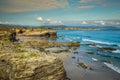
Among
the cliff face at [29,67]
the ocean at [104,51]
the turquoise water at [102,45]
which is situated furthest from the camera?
the turquoise water at [102,45]

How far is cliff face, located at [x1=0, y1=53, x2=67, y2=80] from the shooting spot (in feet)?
54.4

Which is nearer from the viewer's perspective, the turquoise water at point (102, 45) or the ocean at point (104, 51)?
the ocean at point (104, 51)

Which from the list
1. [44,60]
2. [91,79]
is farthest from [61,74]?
[91,79]

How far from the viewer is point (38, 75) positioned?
673 inches

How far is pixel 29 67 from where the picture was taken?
1666cm

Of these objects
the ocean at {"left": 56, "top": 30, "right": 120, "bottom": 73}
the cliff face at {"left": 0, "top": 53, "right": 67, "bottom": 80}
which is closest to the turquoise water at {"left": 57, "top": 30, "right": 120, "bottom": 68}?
the ocean at {"left": 56, "top": 30, "right": 120, "bottom": 73}

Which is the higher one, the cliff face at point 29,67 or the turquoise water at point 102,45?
the cliff face at point 29,67

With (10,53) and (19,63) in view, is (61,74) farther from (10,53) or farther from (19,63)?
(10,53)

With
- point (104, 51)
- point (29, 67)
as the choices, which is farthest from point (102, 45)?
point (29, 67)

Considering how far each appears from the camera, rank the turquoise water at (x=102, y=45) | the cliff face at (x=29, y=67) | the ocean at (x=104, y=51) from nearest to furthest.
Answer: the cliff face at (x=29, y=67) < the ocean at (x=104, y=51) < the turquoise water at (x=102, y=45)

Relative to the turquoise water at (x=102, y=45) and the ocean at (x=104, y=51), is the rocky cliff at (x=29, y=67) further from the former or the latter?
the turquoise water at (x=102, y=45)

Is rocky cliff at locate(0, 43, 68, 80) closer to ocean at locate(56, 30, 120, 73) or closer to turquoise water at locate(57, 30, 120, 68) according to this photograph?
ocean at locate(56, 30, 120, 73)

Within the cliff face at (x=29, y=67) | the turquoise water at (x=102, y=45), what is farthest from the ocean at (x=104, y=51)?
the cliff face at (x=29, y=67)

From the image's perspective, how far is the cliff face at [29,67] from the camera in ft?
54.4
